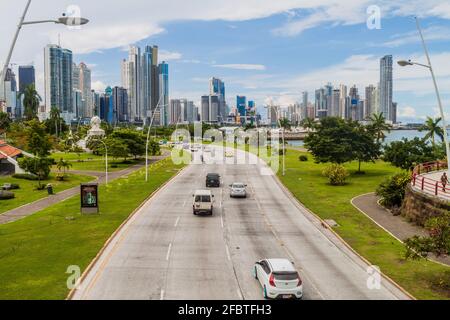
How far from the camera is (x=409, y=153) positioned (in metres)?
60.6

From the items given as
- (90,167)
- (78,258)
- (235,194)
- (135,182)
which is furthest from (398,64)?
(90,167)

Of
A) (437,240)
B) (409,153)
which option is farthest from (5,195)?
(409,153)

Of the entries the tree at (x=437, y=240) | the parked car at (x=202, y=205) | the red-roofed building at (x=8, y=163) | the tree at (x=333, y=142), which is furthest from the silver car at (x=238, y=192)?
the red-roofed building at (x=8, y=163)

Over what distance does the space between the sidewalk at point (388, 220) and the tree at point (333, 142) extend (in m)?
17.1

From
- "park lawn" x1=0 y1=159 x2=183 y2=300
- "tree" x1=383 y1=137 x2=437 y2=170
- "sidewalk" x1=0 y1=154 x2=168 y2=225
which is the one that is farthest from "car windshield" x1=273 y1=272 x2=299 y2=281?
"tree" x1=383 y1=137 x2=437 y2=170

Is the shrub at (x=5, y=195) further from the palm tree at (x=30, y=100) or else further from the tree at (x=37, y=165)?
the palm tree at (x=30, y=100)

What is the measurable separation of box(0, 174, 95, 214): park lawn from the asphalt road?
13752 mm

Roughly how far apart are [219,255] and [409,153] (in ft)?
134

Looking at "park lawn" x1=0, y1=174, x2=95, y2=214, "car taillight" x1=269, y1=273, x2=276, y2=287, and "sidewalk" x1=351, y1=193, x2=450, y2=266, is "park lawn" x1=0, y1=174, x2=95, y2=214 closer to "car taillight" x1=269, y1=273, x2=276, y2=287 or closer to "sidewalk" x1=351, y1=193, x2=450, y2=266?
"car taillight" x1=269, y1=273, x2=276, y2=287

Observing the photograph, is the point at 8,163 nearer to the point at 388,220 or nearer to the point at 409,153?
the point at 388,220

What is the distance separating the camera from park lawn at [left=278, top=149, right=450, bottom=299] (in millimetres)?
23172

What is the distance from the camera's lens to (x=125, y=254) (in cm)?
2805

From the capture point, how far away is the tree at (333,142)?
6519 cm
